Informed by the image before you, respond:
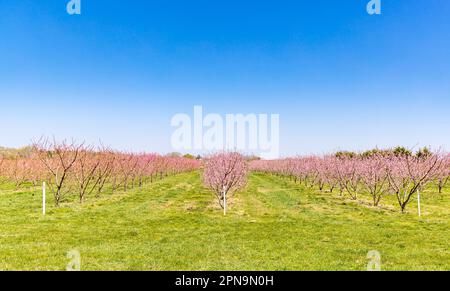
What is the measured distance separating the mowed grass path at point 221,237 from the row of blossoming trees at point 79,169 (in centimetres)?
215

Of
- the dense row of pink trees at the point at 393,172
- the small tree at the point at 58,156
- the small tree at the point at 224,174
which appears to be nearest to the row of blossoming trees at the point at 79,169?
the small tree at the point at 58,156

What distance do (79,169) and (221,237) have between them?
38.7 ft

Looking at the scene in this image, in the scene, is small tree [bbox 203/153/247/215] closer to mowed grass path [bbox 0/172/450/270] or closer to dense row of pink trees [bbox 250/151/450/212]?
mowed grass path [bbox 0/172/450/270]

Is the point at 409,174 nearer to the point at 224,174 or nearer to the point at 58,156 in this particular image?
the point at 224,174

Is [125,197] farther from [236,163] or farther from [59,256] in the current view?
[59,256]

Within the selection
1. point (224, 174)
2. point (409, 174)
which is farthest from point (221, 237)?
point (409, 174)

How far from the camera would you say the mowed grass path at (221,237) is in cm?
727

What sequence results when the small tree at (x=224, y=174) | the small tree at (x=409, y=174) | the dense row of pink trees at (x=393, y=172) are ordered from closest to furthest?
the small tree at (x=409, y=174)
the dense row of pink trees at (x=393, y=172)
the small tree at (x=224, y=174)

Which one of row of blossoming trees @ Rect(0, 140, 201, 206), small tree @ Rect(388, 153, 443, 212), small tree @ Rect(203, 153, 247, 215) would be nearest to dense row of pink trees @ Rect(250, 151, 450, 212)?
small tree @ Rect(388, 153, 443, 212)

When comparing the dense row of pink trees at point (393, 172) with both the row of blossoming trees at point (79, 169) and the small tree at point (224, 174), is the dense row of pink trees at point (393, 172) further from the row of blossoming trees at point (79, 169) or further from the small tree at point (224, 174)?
the row of blossoming trees at point (79, 169)

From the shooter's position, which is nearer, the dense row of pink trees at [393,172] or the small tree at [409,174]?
the small tree at [409,174]

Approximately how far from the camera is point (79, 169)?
18250 mm
